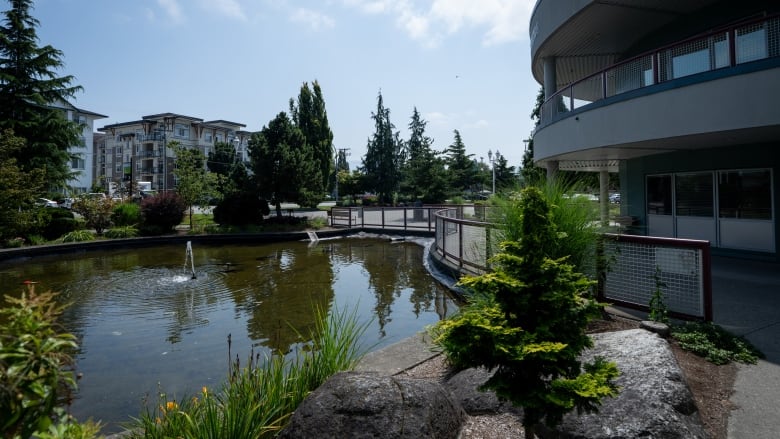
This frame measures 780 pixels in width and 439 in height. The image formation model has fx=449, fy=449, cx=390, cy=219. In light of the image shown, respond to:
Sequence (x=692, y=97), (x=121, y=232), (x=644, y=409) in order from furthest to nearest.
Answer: (x=121, y=232) → (x=692, y=97) → (x=644, y=409)

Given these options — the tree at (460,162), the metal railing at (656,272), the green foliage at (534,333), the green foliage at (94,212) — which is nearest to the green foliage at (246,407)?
the green foliage at (534,333)

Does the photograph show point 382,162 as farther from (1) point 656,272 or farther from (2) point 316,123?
(1) point 656,272

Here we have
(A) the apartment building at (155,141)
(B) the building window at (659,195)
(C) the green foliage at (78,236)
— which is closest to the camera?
(B) the building window at (659,195)

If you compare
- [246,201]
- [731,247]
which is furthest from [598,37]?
[246,201]

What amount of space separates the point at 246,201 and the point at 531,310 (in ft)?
83.5

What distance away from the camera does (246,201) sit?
1046 inches

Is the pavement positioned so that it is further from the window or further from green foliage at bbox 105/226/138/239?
green foliage at bbox 105/226/138/239

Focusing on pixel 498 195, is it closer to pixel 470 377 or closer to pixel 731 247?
pixel 470 377

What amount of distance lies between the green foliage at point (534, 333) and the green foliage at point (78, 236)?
2300 centimetres

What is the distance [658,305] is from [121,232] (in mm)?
23504

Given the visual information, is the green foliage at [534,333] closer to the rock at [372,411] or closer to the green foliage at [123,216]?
the rock at [372,411]

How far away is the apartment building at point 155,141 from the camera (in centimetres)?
8094

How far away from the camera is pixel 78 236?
2081 centimetres

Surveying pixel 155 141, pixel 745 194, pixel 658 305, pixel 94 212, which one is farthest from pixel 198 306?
pixel 155 141
